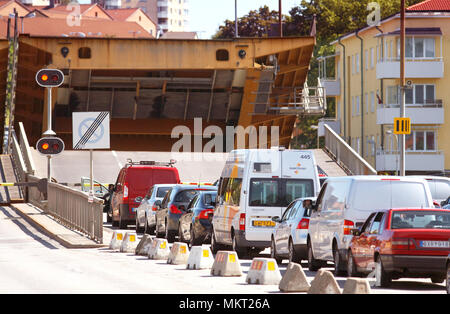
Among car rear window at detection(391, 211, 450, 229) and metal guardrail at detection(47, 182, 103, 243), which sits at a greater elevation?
car rear window at detection(391, 211, 450, 229)

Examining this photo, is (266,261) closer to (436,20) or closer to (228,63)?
(228,63)

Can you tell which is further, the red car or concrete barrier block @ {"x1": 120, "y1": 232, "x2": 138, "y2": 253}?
concrete barrier block @ {"x1": 120, "y1": 232, "x2": 138, "y2": 253}

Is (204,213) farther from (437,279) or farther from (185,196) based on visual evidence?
(437,279)

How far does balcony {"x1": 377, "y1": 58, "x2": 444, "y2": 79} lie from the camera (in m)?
77.8

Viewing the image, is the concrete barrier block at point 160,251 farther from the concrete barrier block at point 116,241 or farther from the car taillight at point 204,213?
the car taillight at point 204,213

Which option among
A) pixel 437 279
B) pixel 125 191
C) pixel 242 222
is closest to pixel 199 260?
pixel 242 222

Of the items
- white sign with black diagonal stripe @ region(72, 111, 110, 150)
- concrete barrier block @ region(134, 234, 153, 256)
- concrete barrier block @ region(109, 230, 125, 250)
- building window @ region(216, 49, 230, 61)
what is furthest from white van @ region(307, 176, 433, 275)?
building window @ region(216, 49, 230, 61)

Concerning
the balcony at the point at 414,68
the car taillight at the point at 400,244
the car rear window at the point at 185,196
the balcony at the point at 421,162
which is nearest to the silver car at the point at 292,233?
the car taillight at the point at 400,244

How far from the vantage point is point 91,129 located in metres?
32.7

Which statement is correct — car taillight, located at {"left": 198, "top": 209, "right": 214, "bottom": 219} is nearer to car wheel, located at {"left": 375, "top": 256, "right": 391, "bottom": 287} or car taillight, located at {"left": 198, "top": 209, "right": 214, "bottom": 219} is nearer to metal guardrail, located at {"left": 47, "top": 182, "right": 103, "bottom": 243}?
metal guardrail, located at {"left": 47, "top": 182, "right": 103, "bottom": 243}

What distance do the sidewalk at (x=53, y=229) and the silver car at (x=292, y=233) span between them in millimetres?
5723

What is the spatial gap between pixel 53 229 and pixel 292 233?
11.1 meters

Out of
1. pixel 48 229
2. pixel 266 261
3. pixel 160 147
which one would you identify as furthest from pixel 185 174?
pixel 266 261

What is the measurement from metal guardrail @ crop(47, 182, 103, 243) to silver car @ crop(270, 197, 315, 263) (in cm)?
579
